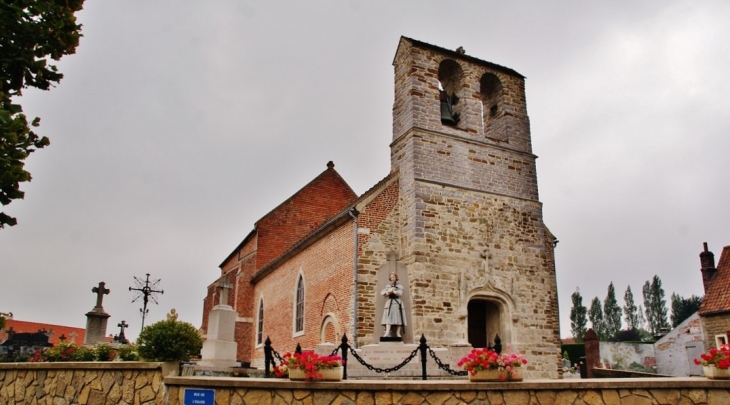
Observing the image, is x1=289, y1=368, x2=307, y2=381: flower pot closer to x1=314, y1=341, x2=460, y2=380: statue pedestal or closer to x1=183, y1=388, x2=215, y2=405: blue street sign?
x1=183, y1=388, x2=215, y2=405: blue street sign

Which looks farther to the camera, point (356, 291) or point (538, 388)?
point (356, 291)

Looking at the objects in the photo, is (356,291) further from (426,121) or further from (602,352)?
(602,352)

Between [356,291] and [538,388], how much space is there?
8206mm

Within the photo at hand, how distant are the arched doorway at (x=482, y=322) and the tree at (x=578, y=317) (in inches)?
2385

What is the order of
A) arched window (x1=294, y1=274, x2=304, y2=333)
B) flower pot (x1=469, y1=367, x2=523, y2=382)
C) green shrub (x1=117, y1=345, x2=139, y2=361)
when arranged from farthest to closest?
arched window (x1=294, y1=274, x2=304, y2=333)
green shrub (x1=117, y1=345, x2=139, y2=361)
flower pot (x1=469, y1=367, x2=523, y2=382)

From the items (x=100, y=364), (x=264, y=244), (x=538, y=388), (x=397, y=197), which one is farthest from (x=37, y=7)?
(x=264, y=244)

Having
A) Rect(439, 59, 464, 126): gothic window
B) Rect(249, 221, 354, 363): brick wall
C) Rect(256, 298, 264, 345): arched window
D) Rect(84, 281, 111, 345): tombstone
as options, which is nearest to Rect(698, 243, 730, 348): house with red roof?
Rect(439, 59, 464, 126): gothic window

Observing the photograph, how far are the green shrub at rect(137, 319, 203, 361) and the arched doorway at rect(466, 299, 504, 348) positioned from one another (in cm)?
825

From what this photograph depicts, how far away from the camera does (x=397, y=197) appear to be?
16.2 m

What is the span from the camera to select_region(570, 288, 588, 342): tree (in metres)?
71.4

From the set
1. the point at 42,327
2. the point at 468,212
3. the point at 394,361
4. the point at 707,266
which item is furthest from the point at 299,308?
the point at 42,327

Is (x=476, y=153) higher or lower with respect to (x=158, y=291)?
higher

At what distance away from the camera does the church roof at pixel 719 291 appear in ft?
77.5

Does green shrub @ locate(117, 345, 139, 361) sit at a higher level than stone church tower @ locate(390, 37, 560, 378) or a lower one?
lower
